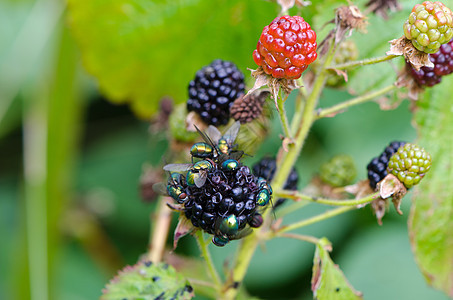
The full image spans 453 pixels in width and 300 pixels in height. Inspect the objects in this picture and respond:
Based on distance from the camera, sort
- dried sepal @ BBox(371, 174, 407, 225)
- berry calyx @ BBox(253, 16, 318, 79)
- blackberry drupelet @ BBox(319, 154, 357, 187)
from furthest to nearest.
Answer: blackberry drupelet @ BBox(319, 154, 357, 187) → dried sepal @ BBox(371, 174, 407, 225) → berry calyx @ BBox(253, 16, 318, 79)

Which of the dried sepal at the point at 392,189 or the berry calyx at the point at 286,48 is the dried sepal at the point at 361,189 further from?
the berry calyx at the point at 286,48

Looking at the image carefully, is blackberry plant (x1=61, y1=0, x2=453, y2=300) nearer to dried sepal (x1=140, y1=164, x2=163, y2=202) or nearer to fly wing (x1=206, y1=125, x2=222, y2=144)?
fly wing (x1=206, y1=125, x2=222, y2=144)

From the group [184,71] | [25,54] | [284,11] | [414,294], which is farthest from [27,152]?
[414,294]

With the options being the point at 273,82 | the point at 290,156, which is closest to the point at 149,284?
the point at 290,156

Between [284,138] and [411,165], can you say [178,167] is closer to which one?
[284,138]

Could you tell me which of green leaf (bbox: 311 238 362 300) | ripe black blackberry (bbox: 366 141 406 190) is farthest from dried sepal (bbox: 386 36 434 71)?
green leaf (bbox: 311 238 362 300)

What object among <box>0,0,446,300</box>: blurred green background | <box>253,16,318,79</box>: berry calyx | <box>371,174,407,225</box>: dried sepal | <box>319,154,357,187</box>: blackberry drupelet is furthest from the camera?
<box>0,0,446,300</box>: blurred green background

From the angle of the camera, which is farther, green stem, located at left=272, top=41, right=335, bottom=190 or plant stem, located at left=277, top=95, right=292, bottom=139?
green stem, located at left=272, top=41, right=335, bottom=190
